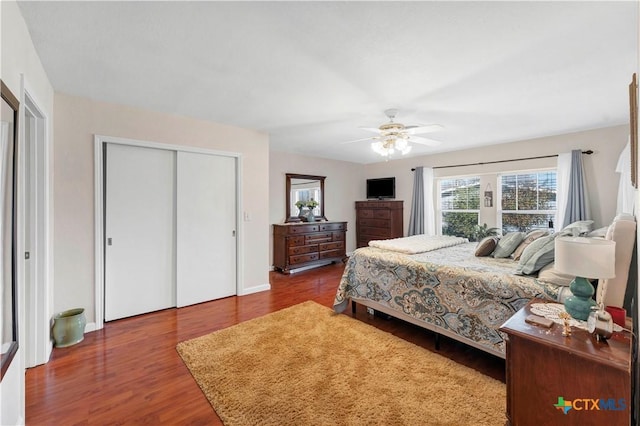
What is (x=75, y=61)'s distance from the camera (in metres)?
2.04

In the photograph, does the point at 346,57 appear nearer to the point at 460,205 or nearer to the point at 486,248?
the point at 486,248

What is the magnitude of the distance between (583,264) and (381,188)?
499cm

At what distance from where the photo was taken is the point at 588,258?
1341mm

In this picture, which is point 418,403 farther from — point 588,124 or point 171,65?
point 588,124

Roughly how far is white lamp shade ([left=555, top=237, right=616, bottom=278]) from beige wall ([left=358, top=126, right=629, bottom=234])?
3.31 m

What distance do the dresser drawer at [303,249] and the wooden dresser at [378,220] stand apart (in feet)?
4.98

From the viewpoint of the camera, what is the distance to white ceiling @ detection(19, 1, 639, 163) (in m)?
1.51

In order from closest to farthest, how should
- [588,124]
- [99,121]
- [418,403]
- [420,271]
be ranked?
[418,403] → [420,271] → [99,121] → [588,124]

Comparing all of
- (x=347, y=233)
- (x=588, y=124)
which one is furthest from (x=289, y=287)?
(x=588, y=124)

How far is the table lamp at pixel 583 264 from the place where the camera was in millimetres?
1317

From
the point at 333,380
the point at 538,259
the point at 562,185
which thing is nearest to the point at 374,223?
the point at 562,185

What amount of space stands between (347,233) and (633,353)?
17.7 feet

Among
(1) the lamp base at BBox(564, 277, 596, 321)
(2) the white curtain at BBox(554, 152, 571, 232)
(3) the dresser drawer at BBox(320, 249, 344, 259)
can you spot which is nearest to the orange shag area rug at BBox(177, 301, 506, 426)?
(1) the lamp base at BBox(564, 277, 596, 321)

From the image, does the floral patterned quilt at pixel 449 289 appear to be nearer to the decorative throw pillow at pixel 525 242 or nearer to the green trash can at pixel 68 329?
the decorative throw pillow at pixel 525 242
